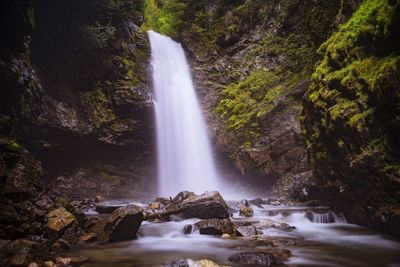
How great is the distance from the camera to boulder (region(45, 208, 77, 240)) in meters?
8.99

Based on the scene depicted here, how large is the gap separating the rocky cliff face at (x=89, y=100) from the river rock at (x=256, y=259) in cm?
1305

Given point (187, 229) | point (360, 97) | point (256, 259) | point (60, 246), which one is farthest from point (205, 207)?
point (360, 97)

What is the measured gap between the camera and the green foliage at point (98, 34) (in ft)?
64.3

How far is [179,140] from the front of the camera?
23.3 meters

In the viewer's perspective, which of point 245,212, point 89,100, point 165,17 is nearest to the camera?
point 245,212

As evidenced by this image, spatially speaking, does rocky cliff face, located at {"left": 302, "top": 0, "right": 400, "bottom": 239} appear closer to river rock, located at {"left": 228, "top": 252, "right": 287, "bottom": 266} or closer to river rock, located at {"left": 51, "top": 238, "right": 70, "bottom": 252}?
river rock, located at {"left": 228, "top": 252, "right": 287, "bottom": 266}

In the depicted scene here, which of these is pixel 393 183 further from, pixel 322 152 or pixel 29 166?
pixel 29 166

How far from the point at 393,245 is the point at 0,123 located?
39.6 feet

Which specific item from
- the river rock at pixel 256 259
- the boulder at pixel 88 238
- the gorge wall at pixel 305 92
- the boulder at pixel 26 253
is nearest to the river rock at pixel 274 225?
the gorge wall at pixel 305 92

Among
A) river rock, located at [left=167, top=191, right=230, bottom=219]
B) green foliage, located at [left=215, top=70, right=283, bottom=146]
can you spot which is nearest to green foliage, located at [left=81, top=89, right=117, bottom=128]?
green foliage, located at [left=215, top=70, right=283, bottom=146]

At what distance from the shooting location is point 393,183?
878 centimetres

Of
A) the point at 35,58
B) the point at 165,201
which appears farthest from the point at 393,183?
the point at 35,58

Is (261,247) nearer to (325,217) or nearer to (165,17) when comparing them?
(325,217)

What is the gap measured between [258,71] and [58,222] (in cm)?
1841
